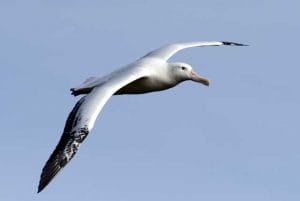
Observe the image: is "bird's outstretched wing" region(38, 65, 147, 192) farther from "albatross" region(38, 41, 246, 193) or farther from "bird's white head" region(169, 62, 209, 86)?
"bird's white head" region(169, 62, 209, 86)

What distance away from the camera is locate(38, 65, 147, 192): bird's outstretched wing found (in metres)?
19.7

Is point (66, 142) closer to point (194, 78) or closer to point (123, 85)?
point (123, 85)

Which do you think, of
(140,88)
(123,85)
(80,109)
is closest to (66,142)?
(80,109)

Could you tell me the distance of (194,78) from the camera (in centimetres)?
2530

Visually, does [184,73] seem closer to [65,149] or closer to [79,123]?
[79,123]

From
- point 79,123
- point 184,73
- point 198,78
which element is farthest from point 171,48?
point 79,123

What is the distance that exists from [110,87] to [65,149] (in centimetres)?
266

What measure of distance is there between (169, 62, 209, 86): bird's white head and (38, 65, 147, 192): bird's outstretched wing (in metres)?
1.53

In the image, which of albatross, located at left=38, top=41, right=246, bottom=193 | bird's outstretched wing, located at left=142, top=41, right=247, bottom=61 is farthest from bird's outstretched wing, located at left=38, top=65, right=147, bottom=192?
bird's outstretched wing, located at left=142, top=41, right=247, bottom=61

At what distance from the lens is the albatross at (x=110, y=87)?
794 inches

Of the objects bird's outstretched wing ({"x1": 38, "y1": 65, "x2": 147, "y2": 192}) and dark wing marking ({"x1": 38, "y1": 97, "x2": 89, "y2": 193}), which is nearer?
dark wing marking ({"x1": 38, "y1": 97, "x2": 89, "y2": 193})

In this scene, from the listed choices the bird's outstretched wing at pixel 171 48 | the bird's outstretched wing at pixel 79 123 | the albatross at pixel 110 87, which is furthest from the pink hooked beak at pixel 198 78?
the bird's outstretched wing at pixel 79 123

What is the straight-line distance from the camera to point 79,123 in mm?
20969

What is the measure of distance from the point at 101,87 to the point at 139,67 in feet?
6.10
